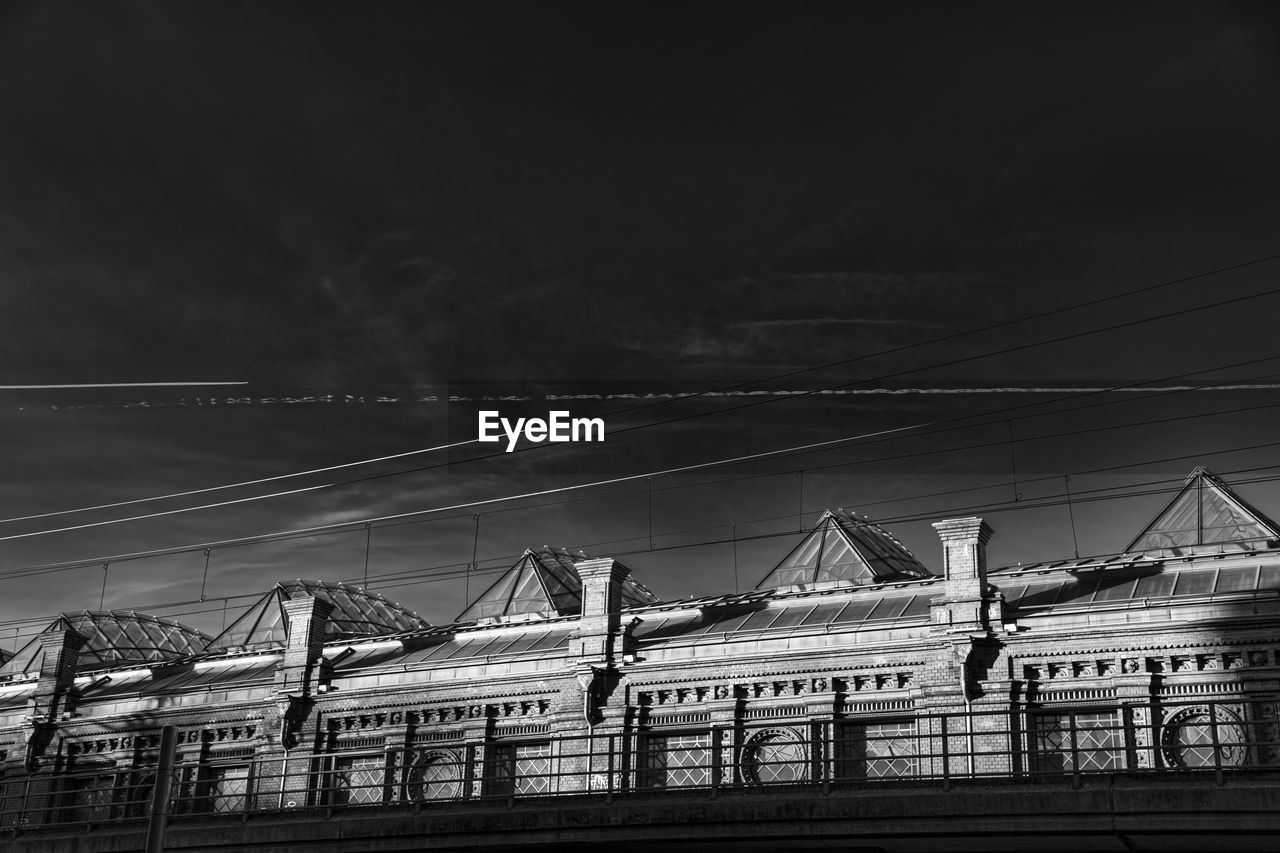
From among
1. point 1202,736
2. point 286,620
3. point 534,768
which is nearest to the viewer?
point 1202,736

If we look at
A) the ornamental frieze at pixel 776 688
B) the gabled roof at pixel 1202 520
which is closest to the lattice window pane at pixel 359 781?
the ornamental frieze at pixel 776 688

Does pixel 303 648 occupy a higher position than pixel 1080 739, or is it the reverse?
pixel 303 648

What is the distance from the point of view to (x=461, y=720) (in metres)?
32.5

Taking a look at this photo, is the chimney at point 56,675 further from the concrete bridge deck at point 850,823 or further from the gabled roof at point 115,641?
the concrete bridge deck at point 850,823

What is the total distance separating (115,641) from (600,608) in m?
25.8

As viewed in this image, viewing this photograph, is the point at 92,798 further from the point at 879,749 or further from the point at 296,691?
the point at 879,749

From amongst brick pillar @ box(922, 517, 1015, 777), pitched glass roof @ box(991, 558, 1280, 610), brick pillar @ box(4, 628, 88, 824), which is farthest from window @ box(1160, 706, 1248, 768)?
brick pillar @ box(4, 628, 88, 824)

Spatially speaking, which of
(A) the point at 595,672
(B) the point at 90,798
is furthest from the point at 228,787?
(A) the point at 595,672

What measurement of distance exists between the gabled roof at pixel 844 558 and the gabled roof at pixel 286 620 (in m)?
15.0

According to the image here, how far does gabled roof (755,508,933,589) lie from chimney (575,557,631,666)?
5419 mm

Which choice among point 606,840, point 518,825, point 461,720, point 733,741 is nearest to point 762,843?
point 606,840

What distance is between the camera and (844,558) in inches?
1400

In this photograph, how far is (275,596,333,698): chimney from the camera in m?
34.8

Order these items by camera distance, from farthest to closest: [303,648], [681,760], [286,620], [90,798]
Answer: [286,620], [90,798], [303,648], [681,760]
